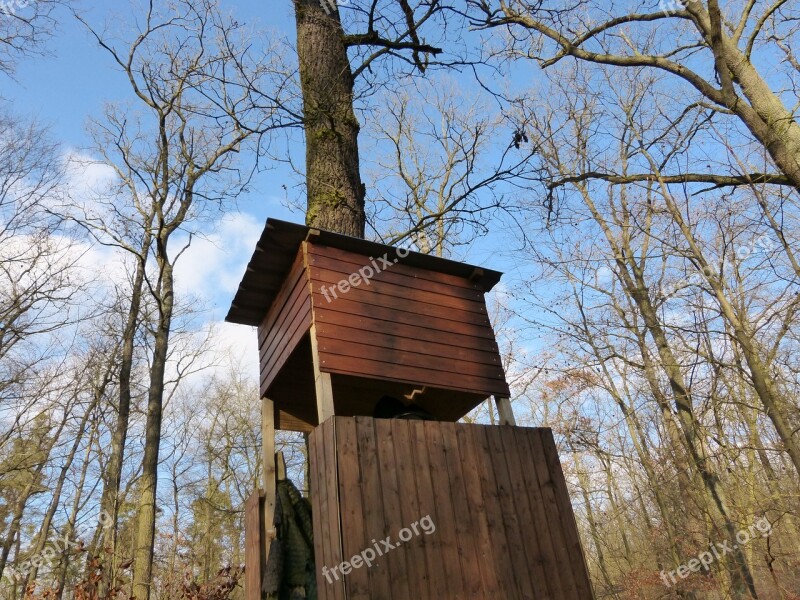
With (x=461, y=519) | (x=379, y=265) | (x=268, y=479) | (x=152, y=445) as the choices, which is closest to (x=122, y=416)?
(x=152, y=445)

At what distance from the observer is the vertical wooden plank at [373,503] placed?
303 cm

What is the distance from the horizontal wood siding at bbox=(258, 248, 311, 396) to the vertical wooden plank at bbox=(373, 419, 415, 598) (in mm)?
933

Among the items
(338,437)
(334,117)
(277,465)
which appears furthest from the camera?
(334,117)

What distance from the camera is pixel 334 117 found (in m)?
5.63

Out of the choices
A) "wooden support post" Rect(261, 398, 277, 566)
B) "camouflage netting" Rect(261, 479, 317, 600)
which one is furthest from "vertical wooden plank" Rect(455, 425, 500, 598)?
"wooden support post" Rect(261, 398, 277, 566)

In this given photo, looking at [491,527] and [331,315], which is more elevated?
[331,315]

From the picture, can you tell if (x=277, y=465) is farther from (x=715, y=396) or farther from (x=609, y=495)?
(x=609, y=495)

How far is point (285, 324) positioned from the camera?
4562 millimetres

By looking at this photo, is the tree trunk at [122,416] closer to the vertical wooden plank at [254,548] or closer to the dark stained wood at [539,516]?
the vertical wooden plank at [254,548]

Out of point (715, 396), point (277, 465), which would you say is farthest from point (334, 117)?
point (715, 396)

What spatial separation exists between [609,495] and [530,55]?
46.6 ft

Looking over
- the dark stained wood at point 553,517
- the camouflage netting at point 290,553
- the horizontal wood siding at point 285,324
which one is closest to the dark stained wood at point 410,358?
the horizontal wood siding at point 285,324

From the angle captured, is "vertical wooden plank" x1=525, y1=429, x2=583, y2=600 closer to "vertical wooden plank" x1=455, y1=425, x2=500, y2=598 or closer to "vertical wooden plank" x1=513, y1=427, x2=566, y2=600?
A: "vertical wooden plank" x1=513, y1=427, x2=566, y2=600

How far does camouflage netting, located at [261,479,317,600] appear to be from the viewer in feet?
13.9
